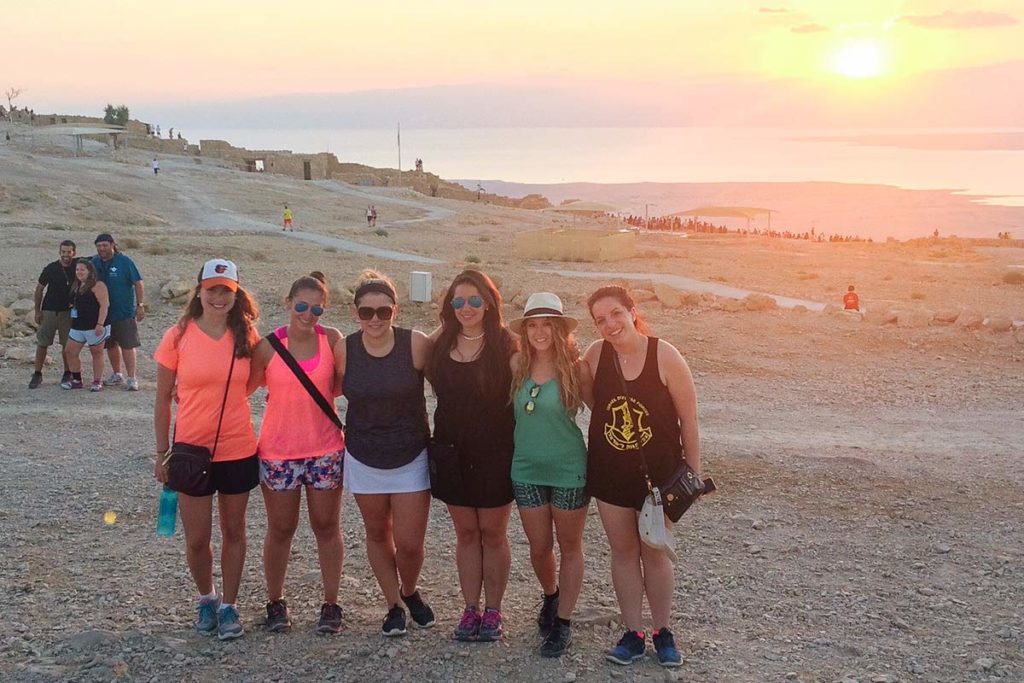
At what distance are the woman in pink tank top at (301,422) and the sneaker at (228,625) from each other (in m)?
0.47

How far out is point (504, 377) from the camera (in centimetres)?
421

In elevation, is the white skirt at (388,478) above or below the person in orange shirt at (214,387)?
below

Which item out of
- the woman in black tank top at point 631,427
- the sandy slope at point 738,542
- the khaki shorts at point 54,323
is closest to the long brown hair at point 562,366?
the woman in black tank top at point 631,427

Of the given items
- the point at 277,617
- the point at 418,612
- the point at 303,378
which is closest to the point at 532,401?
the point at 303,378

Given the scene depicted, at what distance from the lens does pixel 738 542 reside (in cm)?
606

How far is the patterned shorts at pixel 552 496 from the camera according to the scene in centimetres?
425

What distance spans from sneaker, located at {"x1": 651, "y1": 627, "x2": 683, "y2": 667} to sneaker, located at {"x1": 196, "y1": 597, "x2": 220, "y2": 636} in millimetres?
2063

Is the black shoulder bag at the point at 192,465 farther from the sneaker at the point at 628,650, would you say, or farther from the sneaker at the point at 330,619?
the sneaker at the point at 628,650

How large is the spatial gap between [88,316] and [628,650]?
7355 mm

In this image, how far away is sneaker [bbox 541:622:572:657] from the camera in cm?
439

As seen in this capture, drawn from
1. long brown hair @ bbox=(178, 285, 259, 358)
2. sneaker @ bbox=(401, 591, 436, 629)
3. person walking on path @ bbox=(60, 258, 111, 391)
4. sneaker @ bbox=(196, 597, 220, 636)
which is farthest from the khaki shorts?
sneaker @ bbox=(401, 591, 436, 629)

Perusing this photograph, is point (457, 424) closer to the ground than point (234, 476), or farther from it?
farther from it

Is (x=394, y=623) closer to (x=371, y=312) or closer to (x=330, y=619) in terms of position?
→ (x=330, y=619)

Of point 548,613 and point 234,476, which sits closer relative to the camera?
point 234,476
